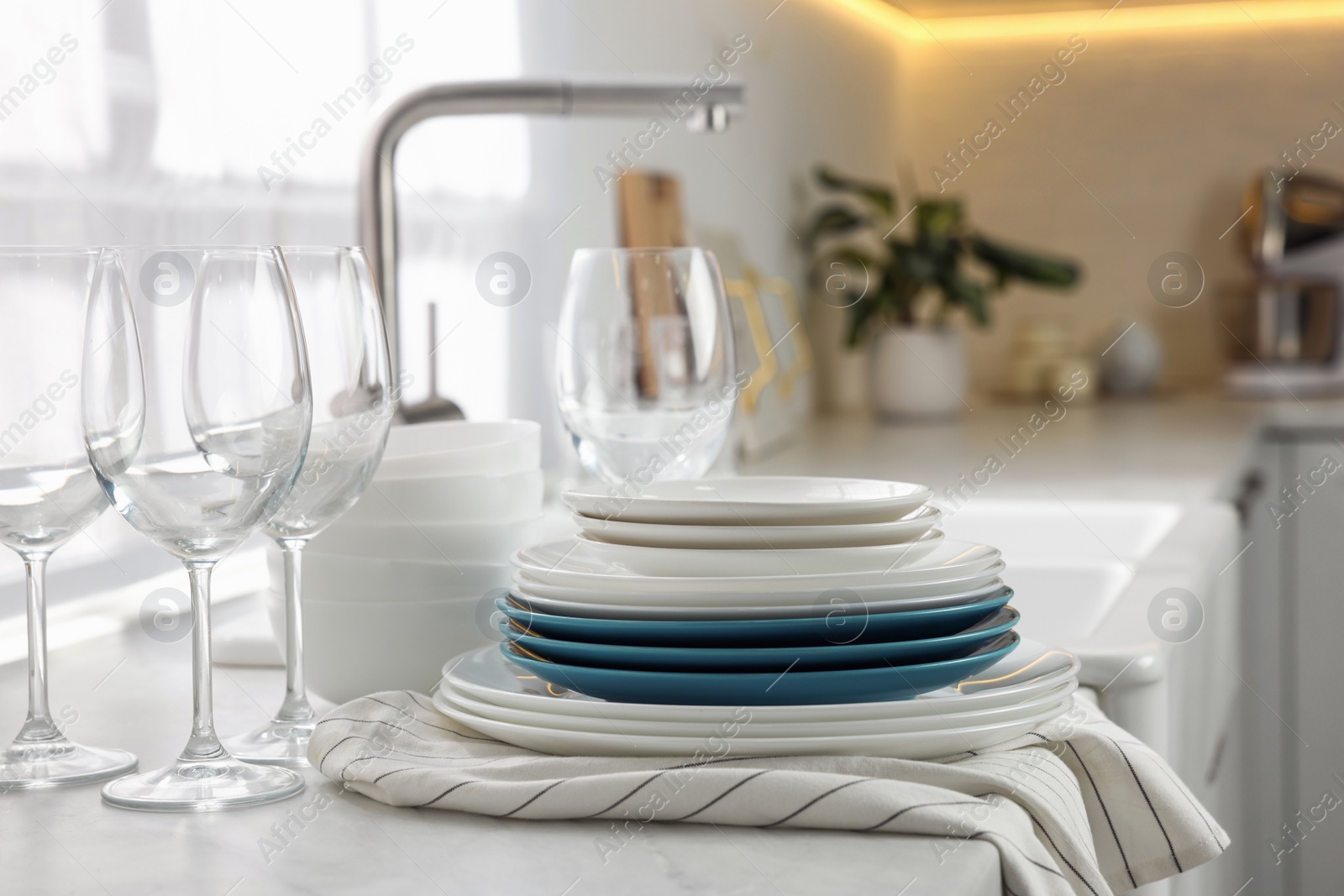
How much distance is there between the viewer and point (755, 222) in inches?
94.3

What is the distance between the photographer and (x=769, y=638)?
525 mm

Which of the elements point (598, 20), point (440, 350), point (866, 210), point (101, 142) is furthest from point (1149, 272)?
point (101, 142)

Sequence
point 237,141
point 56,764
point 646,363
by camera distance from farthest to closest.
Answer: point 237,141 → point 646,363 → point 56,764

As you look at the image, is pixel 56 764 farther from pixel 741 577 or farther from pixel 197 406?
pixel 741 577

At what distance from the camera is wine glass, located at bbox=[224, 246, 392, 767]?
0.55 metres

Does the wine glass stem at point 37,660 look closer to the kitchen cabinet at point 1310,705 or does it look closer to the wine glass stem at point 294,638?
the wine glass stem at point 294,638

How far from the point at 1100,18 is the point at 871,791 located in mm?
2988

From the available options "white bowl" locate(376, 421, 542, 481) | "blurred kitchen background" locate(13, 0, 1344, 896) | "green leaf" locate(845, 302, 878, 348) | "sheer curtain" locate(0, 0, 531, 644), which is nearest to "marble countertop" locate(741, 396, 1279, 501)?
"blurred kitchen background" locate(13, 0, 1344, 896)

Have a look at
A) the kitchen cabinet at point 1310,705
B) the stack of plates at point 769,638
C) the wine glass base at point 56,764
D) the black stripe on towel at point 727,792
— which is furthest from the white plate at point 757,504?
the kitchen cabinet at point 1310,705

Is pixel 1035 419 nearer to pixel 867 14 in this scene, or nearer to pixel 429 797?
pixel 867 14

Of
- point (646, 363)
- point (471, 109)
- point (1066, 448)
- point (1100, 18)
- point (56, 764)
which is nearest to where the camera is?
point (56, 764)

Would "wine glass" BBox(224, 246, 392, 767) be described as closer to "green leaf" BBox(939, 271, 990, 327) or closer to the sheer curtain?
the sheer curtain

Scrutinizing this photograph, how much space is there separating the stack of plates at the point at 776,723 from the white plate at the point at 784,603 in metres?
0.03

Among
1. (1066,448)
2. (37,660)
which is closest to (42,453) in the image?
(37,660)
